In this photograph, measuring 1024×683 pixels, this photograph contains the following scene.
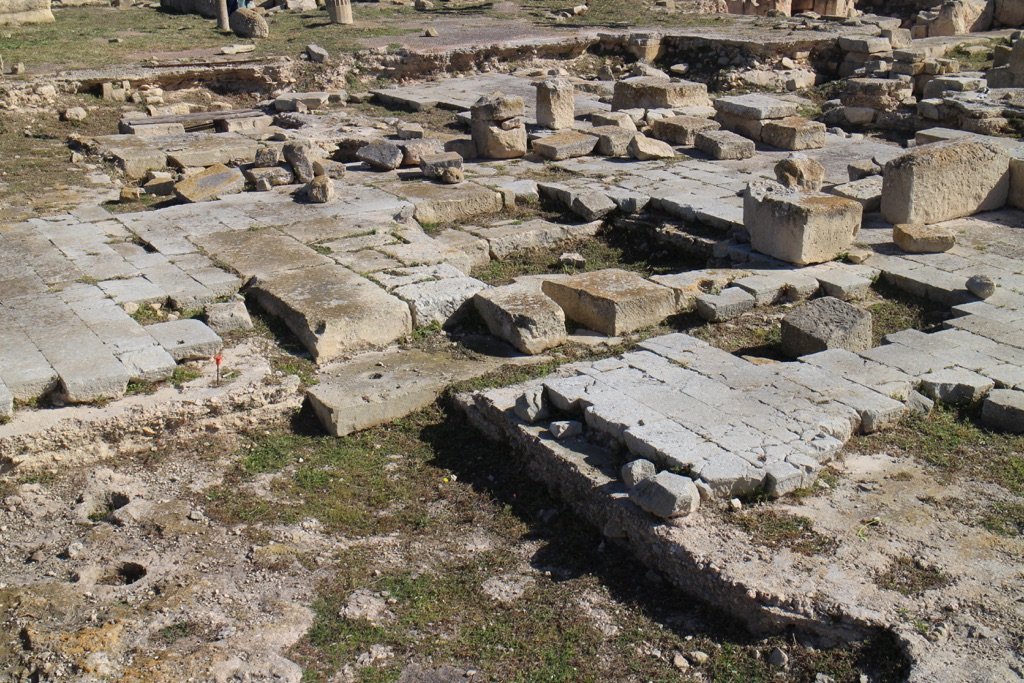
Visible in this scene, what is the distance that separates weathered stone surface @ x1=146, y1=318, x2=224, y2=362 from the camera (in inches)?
291

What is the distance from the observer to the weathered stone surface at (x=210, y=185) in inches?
441

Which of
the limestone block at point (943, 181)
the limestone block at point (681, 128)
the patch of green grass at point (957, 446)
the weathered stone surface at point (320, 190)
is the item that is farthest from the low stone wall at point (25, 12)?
the patch of green grass at point (957, 446)

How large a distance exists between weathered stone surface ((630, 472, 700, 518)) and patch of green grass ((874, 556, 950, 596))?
101 centimetres

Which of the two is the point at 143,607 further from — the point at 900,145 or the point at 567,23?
the point at 567,23

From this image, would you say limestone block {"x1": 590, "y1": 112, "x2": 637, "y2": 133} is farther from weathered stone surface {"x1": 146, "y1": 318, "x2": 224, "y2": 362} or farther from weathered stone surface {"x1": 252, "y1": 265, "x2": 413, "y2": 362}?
weathered stone surface {"x1": 146, "y1": 318, "x2": 224, "y2": 362}

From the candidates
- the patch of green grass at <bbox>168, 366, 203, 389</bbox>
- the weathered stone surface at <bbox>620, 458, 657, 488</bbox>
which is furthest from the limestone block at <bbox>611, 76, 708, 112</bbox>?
the weathered stone surface at <bbox>620, 458, 657, 488</bbox>

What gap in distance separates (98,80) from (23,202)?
592cm

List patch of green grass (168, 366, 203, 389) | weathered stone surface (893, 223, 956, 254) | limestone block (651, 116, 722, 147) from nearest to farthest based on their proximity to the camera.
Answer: patch of green grass (168, 366, 203, 389) → weathered stone surface (893, 223, 956, 254) → limestone block (651, 116, 722, 147)

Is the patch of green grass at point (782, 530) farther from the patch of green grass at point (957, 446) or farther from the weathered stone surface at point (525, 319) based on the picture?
the weathered stone surface at point (525, 319)

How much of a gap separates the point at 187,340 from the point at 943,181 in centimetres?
756

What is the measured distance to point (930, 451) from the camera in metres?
6.27

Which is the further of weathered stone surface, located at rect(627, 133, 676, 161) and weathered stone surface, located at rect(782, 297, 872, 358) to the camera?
weathered stone surface, located at rect(627, 133, 676, 161)

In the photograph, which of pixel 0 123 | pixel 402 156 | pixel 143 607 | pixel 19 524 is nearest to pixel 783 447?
pixel 143 607

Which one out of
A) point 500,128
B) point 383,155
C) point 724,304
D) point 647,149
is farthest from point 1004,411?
point 383,155
